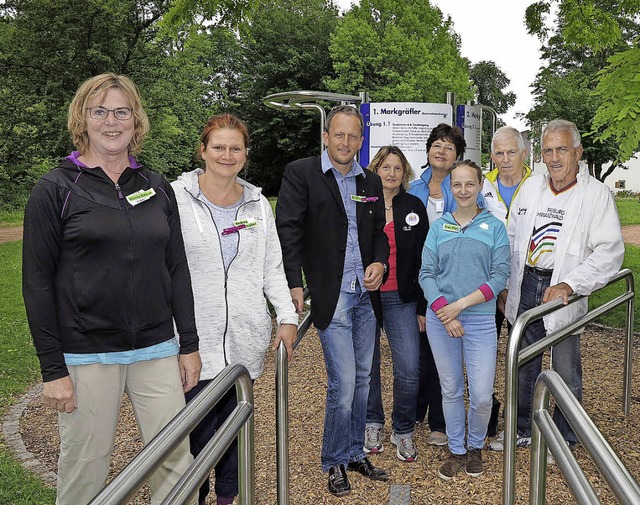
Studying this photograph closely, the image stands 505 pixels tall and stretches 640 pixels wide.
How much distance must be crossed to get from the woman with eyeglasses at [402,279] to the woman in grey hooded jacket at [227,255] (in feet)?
3.28

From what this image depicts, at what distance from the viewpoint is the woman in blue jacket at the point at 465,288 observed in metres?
3.55

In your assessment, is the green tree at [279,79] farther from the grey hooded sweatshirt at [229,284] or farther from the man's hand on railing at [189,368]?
the man's hand on railing at [189,368]

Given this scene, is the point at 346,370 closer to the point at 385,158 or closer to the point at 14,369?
the point at 385,158

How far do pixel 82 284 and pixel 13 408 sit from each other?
380cm

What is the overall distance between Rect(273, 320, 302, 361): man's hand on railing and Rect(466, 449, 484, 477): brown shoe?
4.89 ft

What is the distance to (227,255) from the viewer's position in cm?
281

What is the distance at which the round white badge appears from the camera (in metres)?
3.81

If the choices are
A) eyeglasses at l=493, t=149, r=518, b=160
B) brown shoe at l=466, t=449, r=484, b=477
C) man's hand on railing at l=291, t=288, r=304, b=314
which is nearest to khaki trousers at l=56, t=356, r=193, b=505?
man's hand on railing at l=291, t=288, r=304, b=314

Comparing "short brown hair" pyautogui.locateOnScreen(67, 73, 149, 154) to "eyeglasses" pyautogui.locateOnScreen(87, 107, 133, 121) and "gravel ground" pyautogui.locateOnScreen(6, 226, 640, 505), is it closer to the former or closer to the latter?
"eyeglasses" pyautogui.locateOnScreen(87, 107, 133, 121)

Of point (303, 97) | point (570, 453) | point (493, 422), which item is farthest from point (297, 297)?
point (303, 97)

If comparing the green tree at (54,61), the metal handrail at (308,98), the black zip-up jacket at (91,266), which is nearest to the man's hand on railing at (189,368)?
the black zip-up jacket at (91,266)

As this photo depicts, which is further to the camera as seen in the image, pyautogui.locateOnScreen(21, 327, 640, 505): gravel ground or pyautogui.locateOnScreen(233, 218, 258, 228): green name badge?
pyautogui.locateOnScreen(21, 327, 640, 505): gravel ground

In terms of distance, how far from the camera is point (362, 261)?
3410mm

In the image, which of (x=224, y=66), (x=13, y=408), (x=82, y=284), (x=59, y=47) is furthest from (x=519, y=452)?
(x=224, y=66)
